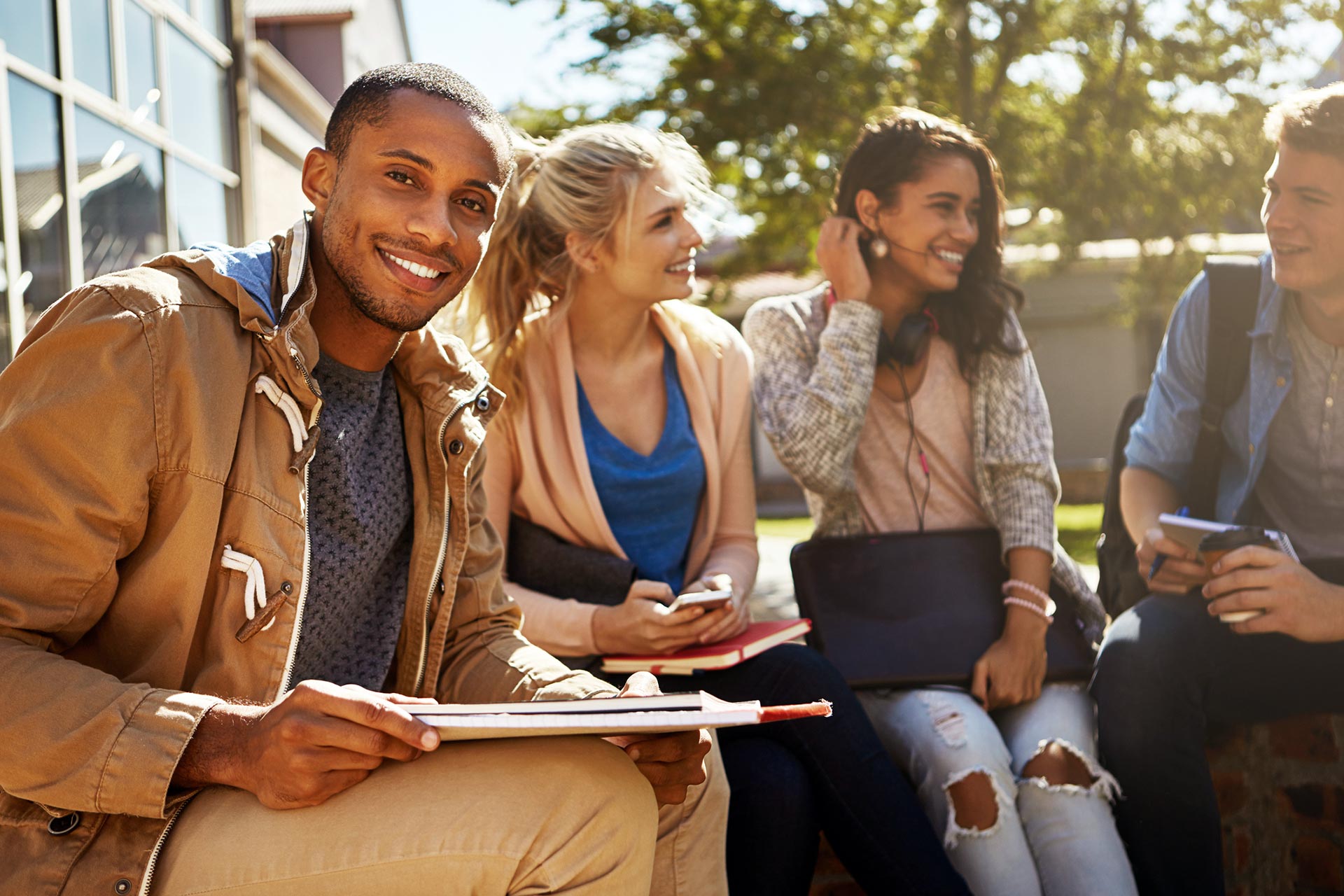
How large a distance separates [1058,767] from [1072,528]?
474 inches

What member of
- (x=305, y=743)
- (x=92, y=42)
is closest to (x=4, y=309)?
(x=92, y=42)

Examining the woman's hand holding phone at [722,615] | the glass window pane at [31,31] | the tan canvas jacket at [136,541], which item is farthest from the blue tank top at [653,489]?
the glass window pane at [31,31]

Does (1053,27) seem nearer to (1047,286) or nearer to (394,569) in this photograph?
(1047,286)

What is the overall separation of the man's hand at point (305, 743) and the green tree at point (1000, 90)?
12400mm

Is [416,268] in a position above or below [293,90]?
above

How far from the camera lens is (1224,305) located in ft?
11.3

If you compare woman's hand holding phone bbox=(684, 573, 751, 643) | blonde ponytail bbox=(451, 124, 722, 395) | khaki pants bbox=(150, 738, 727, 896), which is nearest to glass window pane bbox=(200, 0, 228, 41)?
blonde ponytail bbox=(451, 124, 722, 395)

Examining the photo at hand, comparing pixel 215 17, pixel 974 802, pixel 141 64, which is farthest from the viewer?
pixel 215 17

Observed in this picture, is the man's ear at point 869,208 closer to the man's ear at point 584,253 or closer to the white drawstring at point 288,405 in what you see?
the man's ear at point 584,253

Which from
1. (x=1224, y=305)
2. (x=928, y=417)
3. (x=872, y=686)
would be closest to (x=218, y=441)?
(x=872, y=686)

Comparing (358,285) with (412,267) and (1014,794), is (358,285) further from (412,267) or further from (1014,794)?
(1014,794)

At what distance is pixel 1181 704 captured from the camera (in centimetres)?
300

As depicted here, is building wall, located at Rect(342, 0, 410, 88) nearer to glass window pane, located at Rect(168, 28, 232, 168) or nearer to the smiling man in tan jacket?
glass window pane, located at Rect(168, 28, 232, 168)

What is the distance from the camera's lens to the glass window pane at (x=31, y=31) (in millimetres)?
6941
